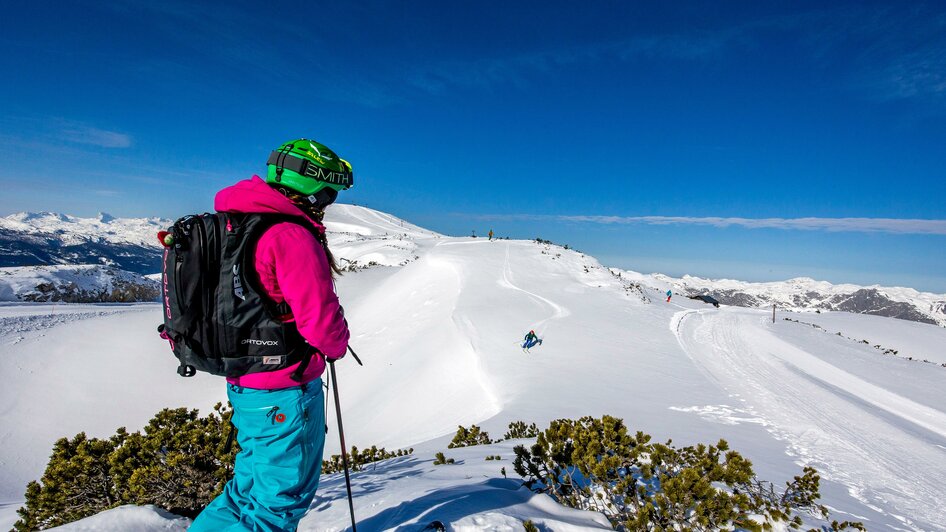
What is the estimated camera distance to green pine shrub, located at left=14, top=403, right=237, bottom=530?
4016mm

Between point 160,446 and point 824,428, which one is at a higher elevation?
point 160,446

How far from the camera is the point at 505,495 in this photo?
392 cm

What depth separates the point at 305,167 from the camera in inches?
106

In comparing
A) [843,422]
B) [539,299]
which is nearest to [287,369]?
[843,422]

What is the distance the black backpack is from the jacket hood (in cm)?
4

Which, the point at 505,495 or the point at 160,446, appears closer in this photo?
the point at 505,495

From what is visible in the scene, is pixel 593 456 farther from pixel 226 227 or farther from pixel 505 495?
pixel 226 227

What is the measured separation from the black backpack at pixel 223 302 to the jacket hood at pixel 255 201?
4 centimetres

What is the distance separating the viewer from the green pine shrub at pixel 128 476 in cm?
402

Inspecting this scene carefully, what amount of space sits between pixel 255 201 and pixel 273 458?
Answer: 1558mm

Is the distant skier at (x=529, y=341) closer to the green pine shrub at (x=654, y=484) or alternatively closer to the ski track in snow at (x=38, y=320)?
the green pine shrub at (x=654, y=484)

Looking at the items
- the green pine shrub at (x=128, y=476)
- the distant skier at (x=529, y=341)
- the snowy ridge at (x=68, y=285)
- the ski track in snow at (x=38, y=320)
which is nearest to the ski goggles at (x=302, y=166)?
the green pine shrub at (x=128, y=476)

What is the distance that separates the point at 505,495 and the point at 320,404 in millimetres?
2194

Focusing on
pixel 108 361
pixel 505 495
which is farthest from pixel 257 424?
pixel 108 361
